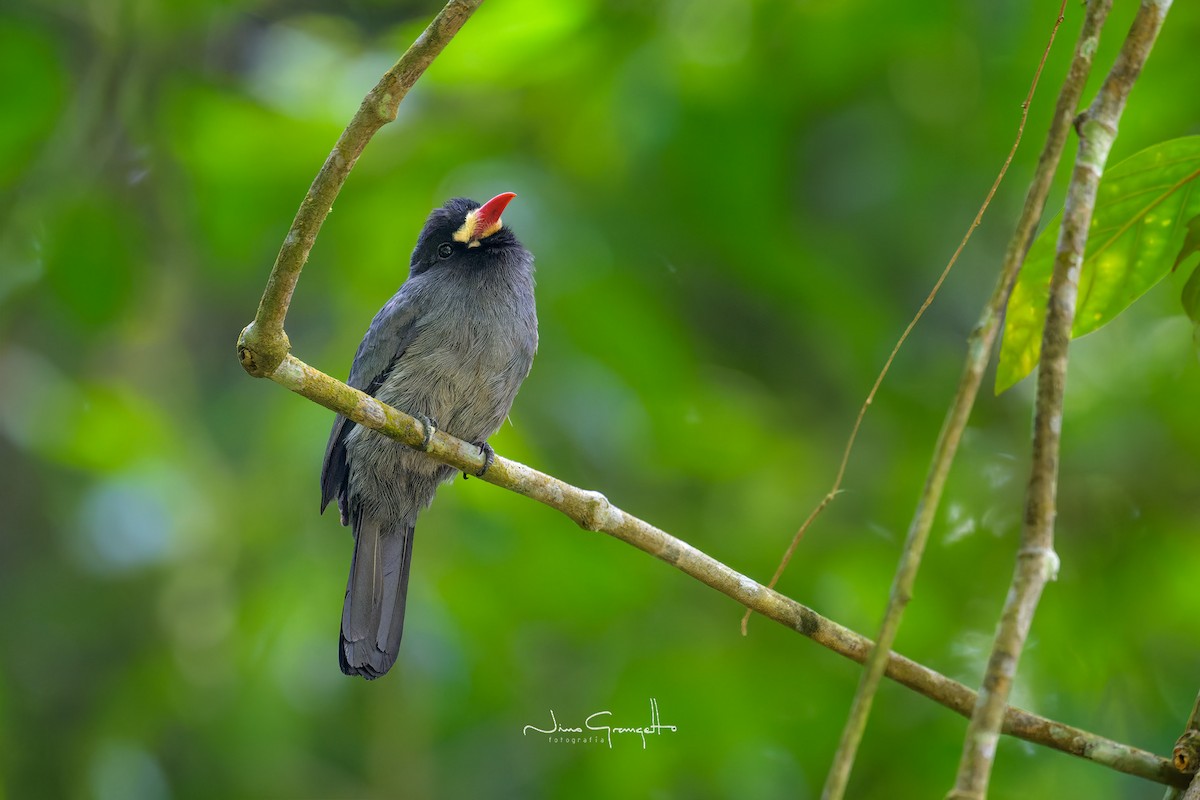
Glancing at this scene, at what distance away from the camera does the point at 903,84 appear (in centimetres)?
394

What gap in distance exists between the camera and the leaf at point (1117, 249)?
2123 mm

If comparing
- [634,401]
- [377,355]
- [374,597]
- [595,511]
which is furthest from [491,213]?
[595,511]

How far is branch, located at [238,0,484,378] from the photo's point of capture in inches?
77.5

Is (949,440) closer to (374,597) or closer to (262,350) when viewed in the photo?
(262,350)

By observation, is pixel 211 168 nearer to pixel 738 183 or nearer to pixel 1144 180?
pixel 738 183

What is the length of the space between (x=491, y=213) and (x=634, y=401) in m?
0.82

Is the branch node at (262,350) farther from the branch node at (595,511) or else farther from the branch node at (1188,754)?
the branch node at (1188,754)

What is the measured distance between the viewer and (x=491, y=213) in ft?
12.6

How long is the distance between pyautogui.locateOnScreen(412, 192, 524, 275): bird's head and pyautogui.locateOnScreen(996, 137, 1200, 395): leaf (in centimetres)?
201

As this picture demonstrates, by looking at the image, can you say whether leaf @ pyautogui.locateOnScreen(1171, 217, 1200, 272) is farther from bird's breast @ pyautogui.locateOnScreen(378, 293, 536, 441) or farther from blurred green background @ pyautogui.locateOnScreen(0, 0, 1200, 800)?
bird's breast @ pyautogui.locateOnScreen(378, 293, 536, 441)

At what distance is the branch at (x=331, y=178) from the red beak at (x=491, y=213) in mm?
1693

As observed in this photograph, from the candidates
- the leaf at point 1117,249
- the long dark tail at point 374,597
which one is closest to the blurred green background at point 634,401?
the long dark tail at point 374,597

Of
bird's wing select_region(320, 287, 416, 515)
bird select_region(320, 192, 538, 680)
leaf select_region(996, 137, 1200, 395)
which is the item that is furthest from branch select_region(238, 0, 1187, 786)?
bird's wing select_region(320, 287, 416, 515)

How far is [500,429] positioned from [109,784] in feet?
5.54
